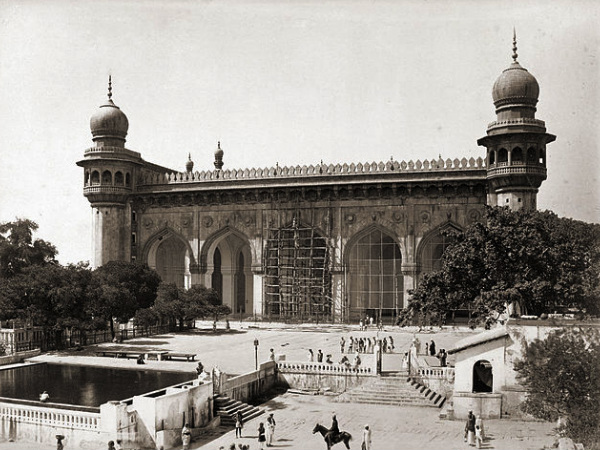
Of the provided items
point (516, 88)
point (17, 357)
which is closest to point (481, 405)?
point (17, 357)

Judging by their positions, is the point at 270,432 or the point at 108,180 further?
the point at 108,180

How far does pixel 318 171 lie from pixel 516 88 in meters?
9.37

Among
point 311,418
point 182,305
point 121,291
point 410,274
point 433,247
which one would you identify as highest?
point 433,247

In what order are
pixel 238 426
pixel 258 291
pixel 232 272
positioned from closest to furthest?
pixel 238 426 < pixel 258 291 < pixel 232 272

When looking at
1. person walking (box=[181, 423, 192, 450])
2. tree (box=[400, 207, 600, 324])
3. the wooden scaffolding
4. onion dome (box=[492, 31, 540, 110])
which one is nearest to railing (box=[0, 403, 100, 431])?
person walking (box=[181, 423, 192, 450])

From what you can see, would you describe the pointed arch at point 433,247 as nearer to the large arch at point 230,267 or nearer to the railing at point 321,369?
the large arch at point 230,267

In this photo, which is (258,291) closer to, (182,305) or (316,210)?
(316,210)

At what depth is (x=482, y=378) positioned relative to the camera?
15.6m

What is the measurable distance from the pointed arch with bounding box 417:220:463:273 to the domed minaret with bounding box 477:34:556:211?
2239 mm

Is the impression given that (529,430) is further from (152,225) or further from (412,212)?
(152,225)

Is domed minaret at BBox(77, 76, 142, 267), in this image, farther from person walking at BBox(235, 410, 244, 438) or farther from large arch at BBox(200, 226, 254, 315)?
person walking at BBox(235, 410, 244, 438)

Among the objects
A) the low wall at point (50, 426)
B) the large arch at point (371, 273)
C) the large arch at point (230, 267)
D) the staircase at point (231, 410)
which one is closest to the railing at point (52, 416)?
the low wall at point (50, 426)

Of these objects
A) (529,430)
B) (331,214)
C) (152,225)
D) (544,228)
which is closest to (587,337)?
(529,430)

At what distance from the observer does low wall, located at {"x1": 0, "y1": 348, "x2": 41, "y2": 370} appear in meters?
18.8
